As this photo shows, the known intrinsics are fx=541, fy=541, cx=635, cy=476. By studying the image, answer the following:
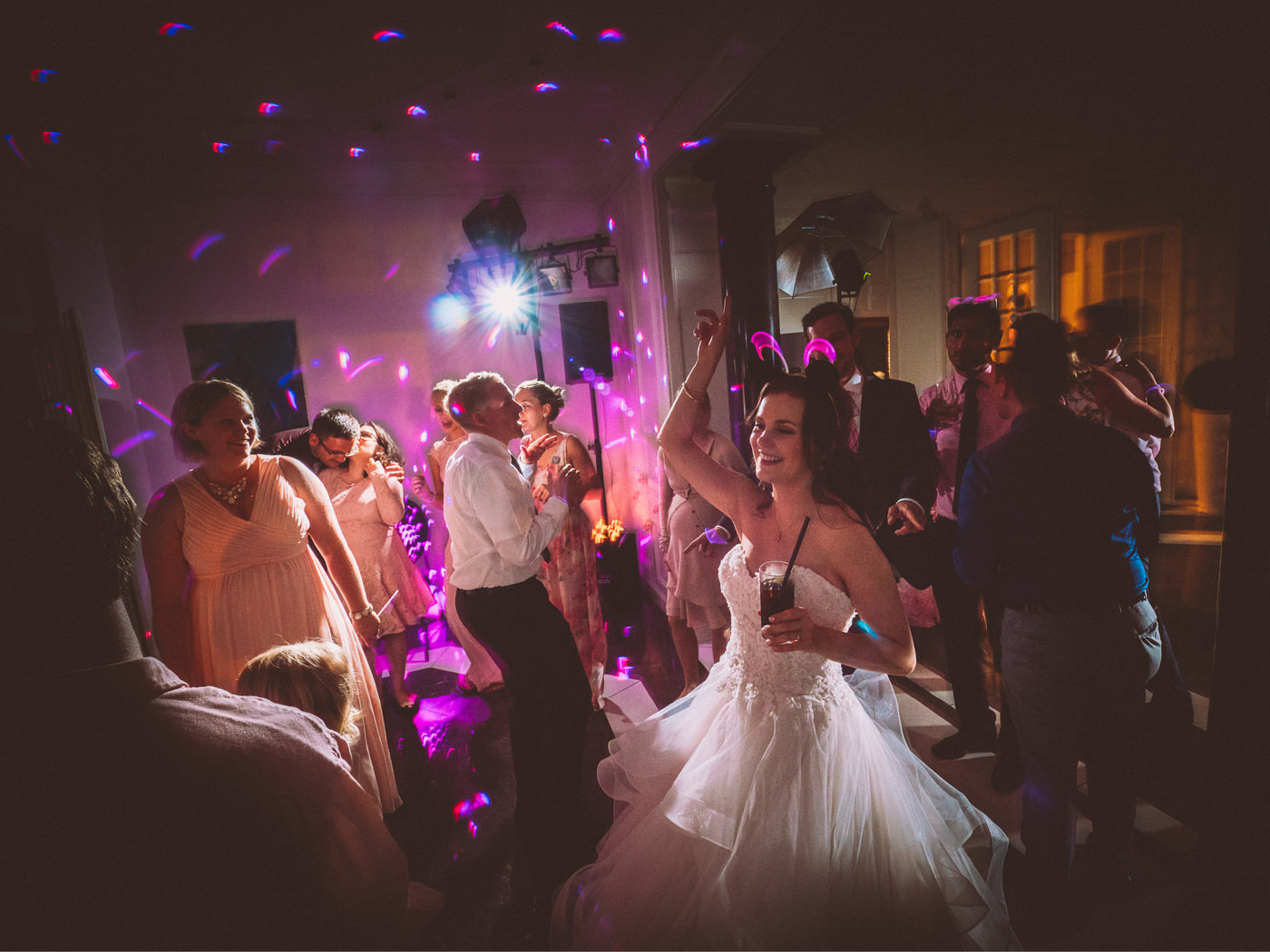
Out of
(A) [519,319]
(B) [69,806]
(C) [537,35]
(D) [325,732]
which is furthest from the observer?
(A) [519,319]

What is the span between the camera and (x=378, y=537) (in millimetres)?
2969

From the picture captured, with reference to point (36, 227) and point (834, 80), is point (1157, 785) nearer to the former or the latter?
point (834, 80)

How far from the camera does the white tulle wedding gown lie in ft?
3.71

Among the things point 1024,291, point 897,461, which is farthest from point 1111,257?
point 897,461

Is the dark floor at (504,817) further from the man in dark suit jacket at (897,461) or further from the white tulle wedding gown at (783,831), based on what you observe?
the man in dark suit jacket at (897,461)

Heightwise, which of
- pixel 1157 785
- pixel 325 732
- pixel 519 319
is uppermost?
pixel 519 319

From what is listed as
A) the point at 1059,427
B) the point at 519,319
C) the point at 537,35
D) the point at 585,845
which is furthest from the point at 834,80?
the point at 585,845

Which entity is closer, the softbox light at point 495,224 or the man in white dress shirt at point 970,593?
the man in white dress shirt at point 970,593

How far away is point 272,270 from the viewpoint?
13.5ft

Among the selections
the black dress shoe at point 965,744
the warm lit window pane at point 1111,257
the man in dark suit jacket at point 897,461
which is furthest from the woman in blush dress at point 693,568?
the warm lit window pane at point 1111,257

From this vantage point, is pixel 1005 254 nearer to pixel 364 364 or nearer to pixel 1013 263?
pixel 1013 263

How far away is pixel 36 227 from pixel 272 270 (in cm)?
133

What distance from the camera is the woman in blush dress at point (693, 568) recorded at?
277cm

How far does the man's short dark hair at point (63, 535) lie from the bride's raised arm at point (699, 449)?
1248 mm
